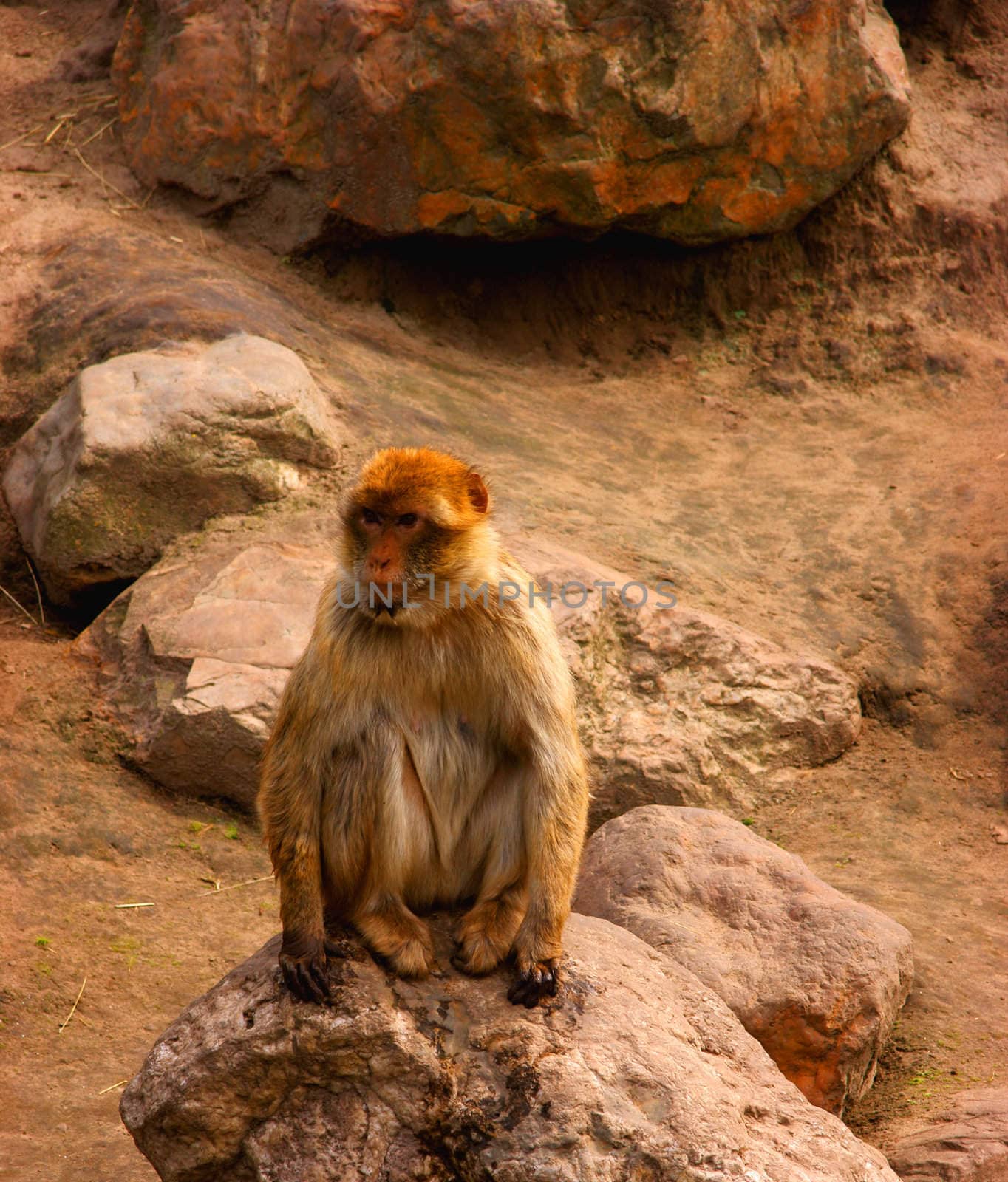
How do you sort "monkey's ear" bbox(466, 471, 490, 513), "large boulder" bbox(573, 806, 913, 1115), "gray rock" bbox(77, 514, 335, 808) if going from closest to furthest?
1. "monkey's ear" bbox(466, 471, 490, 513)
2. "large boulder" bbox(573, 806, 913, 1115)
3. "gray rock" bbox(77, 514, 335, 808)

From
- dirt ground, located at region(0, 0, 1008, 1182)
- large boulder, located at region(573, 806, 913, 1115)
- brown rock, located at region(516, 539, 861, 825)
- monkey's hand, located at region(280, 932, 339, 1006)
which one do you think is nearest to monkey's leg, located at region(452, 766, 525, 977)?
monkey's hand, located at region(280, 932, 339, 1006)

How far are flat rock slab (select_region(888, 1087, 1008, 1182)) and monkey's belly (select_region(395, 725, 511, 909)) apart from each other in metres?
1.78

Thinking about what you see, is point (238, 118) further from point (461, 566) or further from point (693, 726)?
point (461, 566)

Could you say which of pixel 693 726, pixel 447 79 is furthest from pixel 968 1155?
pixel 447 79

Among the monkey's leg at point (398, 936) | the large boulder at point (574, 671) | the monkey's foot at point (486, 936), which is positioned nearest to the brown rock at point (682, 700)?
the large boulder at point (574, 671)

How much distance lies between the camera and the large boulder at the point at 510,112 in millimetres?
8625

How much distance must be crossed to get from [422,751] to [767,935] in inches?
77.6

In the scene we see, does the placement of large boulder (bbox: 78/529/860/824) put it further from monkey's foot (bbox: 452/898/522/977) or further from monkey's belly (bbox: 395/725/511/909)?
monkey's foot (bbox: 452/898/522/977)

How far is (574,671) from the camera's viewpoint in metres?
6.66

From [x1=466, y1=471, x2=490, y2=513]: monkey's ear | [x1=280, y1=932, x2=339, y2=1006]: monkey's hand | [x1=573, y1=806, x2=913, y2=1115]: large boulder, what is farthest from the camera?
[x1=573, y1=806, x2=913, y2=1115]: large boulder

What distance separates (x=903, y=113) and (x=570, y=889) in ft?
25.7

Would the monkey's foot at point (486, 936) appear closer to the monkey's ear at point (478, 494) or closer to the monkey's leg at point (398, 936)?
the monkey's leg at point (398, 936)

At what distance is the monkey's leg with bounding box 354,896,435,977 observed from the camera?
3.55m

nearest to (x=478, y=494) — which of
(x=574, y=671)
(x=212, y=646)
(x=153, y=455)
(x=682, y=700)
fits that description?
(x=574, y=671)
